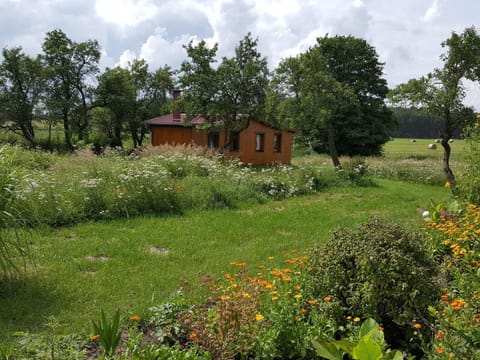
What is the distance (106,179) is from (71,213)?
1.56 meters

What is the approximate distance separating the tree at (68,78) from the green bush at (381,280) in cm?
2555

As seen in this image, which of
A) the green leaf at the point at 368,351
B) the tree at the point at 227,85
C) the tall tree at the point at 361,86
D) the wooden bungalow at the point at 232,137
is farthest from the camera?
the tall tree at the point at 361,86

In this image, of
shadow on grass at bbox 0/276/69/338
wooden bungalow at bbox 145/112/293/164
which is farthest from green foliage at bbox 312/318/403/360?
wooden bungalow at bbox 145/112/293/164

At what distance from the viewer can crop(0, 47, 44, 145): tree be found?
25234 millimetres

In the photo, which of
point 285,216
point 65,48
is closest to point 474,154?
point 285,216

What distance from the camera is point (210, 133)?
74.5 feet

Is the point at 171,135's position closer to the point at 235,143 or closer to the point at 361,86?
the point at 235,143

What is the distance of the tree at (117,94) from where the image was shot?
2634 centimetres

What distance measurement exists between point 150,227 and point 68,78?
22592 mm

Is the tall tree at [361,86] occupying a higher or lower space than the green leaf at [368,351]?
higher

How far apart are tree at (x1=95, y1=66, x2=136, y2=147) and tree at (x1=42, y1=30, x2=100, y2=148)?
0.98 m

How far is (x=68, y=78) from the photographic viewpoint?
25.8 metres

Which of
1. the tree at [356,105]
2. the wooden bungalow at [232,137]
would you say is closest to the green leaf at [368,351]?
the wooden bungalow at [232,137]

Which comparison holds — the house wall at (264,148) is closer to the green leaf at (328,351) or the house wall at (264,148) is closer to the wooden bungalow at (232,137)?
the wooden bungalow at (232,137)
